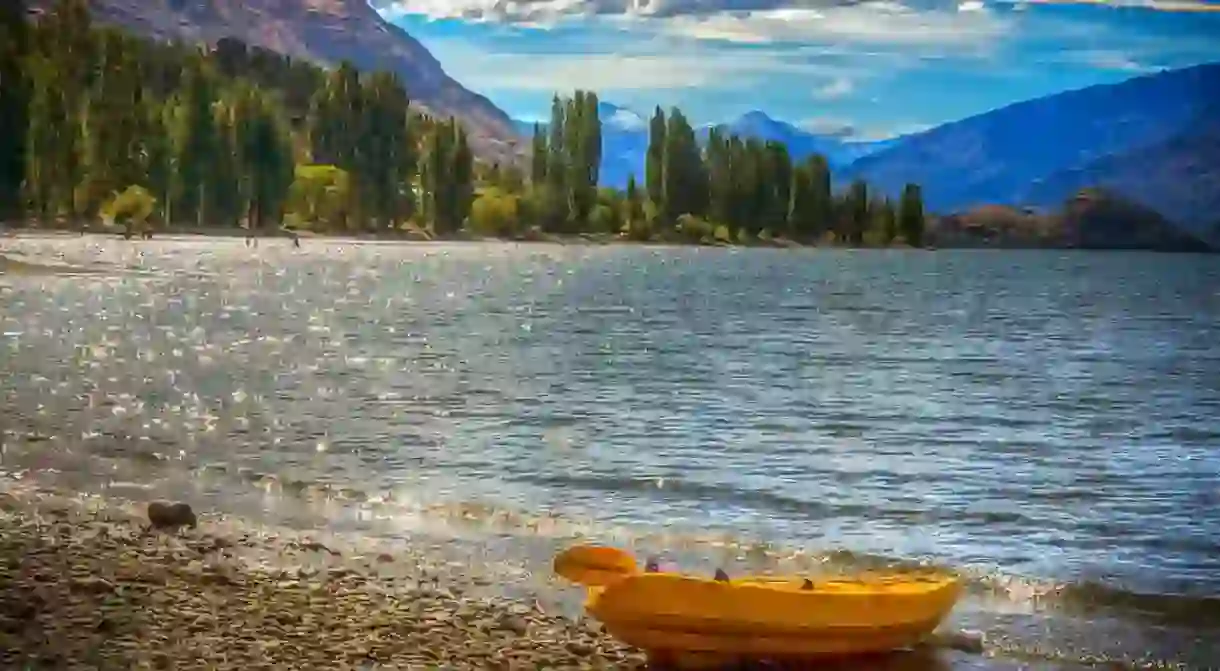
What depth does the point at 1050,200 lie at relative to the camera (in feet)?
17.5

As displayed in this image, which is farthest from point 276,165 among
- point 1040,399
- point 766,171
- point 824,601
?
point 1040,399

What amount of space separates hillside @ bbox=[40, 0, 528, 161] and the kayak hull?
6.27ft

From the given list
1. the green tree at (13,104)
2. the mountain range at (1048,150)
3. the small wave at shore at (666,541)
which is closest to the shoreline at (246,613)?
the small wave at shore at (666,541)

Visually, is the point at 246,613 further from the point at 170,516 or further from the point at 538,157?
the point at 538,157

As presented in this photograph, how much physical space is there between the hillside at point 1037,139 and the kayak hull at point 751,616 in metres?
1.53

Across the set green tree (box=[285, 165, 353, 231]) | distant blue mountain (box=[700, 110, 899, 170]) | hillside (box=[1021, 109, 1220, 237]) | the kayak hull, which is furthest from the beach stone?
hillside (box=[1021, 109, 1220, 237])

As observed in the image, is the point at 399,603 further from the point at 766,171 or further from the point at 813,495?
the point at 813,495

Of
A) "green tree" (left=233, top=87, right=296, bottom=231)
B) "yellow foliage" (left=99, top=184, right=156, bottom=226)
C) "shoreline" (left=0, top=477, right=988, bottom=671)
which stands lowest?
"shoreline" (left=0, top=477, right=988, bottom=671)

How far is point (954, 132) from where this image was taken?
5.29 meters

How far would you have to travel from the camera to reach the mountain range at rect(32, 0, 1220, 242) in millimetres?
5164

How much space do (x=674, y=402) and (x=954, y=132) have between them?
2.35 m

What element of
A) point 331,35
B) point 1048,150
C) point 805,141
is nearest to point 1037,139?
point 1048,150

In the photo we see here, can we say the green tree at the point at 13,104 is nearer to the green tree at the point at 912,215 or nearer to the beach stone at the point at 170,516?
the beach stone at the point at 170,516

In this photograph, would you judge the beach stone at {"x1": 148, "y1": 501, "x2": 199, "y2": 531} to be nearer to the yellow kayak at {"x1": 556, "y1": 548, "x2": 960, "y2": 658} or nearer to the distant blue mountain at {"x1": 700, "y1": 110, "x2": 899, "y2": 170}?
the yellow kayak at {"x1": 556, "y1": 548, "x2": 960, "y2": 658}
